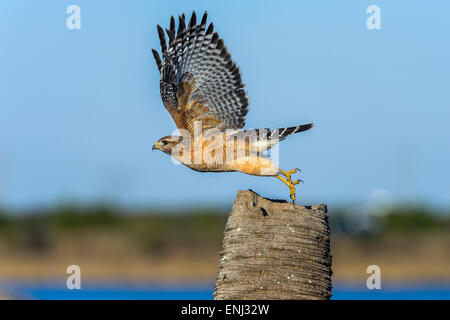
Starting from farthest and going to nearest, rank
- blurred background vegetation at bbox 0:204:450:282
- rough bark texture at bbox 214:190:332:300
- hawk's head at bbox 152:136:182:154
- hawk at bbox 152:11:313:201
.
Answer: blurred background vegetation at bbox 0:204:450:282 < hawk's head at bbox 152:136:182:154 < hawk at bbox 152:11:313:201 < rough bark texture at bbox 214:190:332:300

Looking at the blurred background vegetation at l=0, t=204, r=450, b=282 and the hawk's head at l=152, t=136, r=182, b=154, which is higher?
the blurred background vegetation at l=0, t=204, r=450, b=282

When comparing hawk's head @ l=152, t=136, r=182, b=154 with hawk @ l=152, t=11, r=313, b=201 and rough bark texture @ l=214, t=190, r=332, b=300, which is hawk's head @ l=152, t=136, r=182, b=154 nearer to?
hawk @ l=152, t=11, r=313, b=201

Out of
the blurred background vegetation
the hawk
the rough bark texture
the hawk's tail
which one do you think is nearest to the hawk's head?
the hawk

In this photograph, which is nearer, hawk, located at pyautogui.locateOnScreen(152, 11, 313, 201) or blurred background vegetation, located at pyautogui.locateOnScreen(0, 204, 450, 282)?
hawk, located at pyautogui.locateOnScreen(152, 11, 313, 201)

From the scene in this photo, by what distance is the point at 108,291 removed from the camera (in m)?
34.0

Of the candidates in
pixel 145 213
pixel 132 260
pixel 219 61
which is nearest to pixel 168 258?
pixel 132 260

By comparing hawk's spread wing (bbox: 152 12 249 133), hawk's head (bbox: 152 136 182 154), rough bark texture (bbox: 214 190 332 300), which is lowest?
rough bark texture (bbox: 214 190 332 300)

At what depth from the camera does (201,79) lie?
10.8 m

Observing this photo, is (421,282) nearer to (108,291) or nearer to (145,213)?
Answer: (108,291)

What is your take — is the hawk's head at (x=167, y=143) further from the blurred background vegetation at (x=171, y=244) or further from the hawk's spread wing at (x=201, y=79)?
the blurred background vegetation at (x=171, y=244)

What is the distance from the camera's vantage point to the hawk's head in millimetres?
10641

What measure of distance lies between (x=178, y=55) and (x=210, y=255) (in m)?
27.3

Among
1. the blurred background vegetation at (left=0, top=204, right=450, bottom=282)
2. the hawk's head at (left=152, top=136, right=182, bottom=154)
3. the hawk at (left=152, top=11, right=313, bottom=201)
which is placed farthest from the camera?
the blurred background vegetation at (left=0, top=204, right=450, bottom=282)
